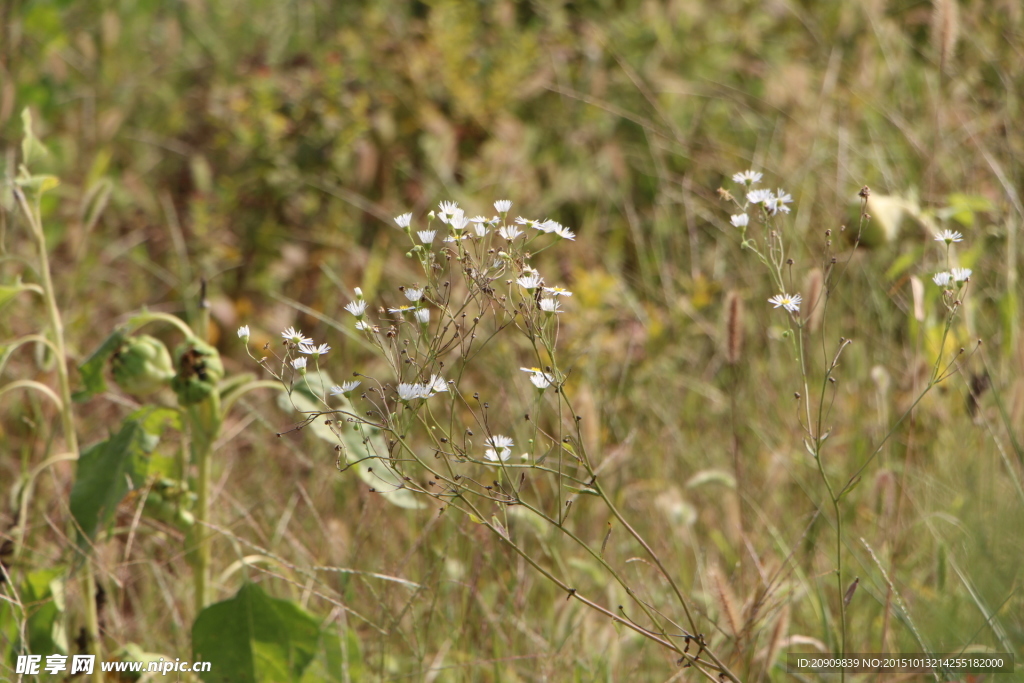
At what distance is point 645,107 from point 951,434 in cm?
174

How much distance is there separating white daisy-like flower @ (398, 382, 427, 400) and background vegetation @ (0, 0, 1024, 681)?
46 cm

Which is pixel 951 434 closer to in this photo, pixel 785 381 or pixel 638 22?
pixel 785 381

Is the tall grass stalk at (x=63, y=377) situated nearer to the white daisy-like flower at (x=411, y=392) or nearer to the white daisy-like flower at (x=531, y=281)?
the white daisy-like flower at (x=411, y=392)

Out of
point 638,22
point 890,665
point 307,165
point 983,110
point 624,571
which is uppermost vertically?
point 638,22

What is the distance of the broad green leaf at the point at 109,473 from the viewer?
1.29m

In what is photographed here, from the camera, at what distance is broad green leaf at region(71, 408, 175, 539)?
50.7 inches

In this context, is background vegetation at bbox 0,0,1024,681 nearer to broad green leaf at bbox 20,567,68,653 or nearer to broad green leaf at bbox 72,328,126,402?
broad green leaf at bbox 20,567,68,653

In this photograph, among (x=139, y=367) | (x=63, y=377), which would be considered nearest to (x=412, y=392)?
(x=139, y=367)

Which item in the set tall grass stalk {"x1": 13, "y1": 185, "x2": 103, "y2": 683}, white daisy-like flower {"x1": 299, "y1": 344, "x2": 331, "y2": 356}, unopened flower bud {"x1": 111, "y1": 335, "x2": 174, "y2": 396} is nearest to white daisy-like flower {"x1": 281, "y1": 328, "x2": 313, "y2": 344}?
white daisy-like flower {"x1": 299, "y1": 344, "x2": 331, "y2": 356}

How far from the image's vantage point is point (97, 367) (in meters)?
1.35

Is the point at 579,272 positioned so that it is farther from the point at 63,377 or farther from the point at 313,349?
the point at 313,349

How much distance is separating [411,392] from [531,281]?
17cm

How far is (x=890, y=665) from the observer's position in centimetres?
141

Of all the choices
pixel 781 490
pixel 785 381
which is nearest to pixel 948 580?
pixel 781 490
